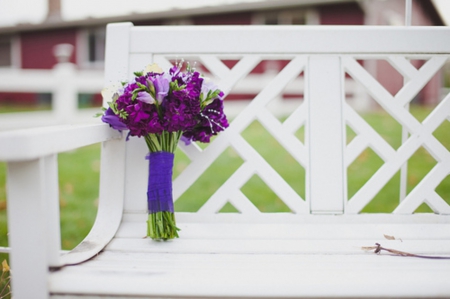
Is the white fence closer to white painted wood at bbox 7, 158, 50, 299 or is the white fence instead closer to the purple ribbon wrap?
the purple ribbon wrap

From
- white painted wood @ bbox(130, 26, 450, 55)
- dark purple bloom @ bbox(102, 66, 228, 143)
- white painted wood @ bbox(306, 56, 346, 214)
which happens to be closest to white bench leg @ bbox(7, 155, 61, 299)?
dark purple bloom @ bbox(102, 66, 228, 143)

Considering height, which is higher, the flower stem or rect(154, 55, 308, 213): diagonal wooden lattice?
rect(154, 55, 308, 213): diagonal wooden lattice

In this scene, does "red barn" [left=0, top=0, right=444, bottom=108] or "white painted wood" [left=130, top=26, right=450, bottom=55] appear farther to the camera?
"red barn" [left=0, top=0, right=444, bottom=108]

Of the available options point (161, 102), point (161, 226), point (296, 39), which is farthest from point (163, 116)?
point (296, 39)

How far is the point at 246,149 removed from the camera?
1.54 metres

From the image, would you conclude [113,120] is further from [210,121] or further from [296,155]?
[296,155]

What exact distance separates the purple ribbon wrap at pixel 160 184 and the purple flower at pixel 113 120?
0.47 feet

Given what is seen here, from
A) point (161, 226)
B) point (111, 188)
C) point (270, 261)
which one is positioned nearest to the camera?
point (270, 261)

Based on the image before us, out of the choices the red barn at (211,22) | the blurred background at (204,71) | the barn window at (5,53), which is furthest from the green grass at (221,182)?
the barn window at (5,53)

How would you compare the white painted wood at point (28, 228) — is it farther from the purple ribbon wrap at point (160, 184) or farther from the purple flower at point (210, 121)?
the purple flower at point (210, 121)

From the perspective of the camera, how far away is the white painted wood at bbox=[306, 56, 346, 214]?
1.50 m

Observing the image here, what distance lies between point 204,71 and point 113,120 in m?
9.56

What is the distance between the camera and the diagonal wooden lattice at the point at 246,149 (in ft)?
5.00

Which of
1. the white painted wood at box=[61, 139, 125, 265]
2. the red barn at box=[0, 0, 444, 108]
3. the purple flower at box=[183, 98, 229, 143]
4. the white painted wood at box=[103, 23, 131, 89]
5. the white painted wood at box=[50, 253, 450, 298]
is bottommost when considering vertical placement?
the white painted wood at box=[50, 253, 450, 298]
